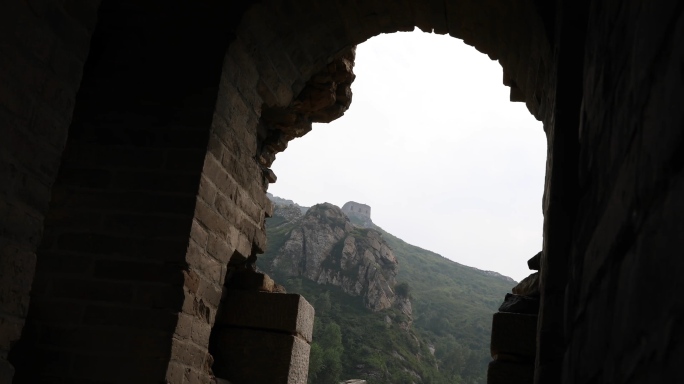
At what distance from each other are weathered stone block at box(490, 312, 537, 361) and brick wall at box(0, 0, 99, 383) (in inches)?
103

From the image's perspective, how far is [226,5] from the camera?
459 cm

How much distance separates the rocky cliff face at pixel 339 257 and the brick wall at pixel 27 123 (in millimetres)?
45899

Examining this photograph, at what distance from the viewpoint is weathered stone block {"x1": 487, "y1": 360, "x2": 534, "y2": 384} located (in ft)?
13.1

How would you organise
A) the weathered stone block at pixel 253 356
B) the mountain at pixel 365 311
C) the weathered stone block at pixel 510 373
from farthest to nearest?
the mountain at pixel 365 311, the weathered stone block at pixel 253 356, the weathered stone block at pixel 510 373

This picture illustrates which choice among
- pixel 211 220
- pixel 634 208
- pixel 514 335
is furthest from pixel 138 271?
pixel 634 208

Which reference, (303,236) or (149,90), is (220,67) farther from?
(303,236)

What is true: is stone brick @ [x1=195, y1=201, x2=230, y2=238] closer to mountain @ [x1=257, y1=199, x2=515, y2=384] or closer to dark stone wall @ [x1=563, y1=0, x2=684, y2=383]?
dark stone wall @ [x1=563, y1=0, x2=684, y2=383]

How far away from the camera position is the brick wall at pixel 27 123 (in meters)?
2.79

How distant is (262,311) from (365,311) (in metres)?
43.5

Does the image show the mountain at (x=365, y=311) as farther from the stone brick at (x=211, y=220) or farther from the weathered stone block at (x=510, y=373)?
the weathered stone block at (x=510, y=373)

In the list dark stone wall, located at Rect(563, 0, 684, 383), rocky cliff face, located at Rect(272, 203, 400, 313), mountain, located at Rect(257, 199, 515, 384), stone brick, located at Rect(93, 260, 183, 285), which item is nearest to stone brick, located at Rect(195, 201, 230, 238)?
stone brick, located at Rect(93, 260, 183, 285)

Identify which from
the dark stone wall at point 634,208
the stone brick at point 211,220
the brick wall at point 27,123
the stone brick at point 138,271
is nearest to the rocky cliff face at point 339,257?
the stone brick at point 211,220

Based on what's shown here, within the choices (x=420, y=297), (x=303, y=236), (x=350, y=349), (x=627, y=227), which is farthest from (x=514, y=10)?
(x=420, y=297)

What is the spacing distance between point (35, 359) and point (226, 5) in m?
2.60
